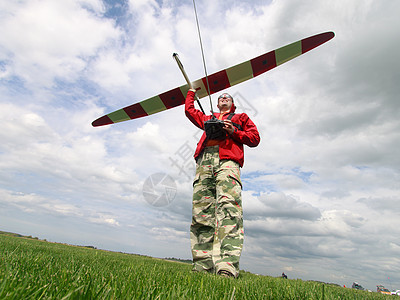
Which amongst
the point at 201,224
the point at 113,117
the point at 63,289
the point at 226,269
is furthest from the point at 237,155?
the point at 113,117

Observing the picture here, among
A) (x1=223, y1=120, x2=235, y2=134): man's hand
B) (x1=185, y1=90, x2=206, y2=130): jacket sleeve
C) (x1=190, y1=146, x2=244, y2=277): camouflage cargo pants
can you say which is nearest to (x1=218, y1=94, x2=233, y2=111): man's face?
(x1=185, y1=90, x2=206, y2=130): jacket sleeve

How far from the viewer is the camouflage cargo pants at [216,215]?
287 cm

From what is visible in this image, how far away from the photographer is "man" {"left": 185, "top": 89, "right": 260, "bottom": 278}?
2955 mm

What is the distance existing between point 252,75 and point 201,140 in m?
2.67

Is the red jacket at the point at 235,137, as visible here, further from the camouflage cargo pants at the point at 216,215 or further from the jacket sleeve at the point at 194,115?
the camouflage cargo pants at the point at 216,215

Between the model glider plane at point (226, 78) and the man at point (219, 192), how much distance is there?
6.14ft

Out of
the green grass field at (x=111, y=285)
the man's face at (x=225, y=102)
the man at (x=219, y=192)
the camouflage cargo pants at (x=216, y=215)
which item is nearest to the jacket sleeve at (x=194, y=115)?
the man at (x=219, y=192)

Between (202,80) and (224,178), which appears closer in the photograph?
(224,178)

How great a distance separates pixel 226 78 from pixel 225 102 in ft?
5.36

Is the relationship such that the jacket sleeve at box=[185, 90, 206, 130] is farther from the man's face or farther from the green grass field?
the green grass field

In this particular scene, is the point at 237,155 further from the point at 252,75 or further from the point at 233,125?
the point at 252,75

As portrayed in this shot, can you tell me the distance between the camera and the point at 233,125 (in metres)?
3.68

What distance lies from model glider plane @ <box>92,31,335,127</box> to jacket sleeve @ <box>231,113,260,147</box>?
194cm

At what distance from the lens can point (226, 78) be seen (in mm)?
5629
